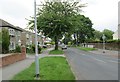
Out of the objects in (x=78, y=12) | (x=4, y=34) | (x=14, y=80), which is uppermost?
(x=78, y=12)

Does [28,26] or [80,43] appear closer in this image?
[28,26]

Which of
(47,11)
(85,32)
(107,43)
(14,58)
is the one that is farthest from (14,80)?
(85,32)

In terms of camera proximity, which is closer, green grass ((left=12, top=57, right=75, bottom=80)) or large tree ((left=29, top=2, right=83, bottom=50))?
green grass ((left=12, top=57, right=75, bottom=80))

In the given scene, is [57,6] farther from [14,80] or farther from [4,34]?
[14,80]

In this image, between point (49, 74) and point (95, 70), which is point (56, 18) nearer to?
point (95, 70)

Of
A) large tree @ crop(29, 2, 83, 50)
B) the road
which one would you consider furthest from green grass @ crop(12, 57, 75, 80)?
large tree @ crop(29, 2, 83, 50)

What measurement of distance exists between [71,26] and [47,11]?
214 inches

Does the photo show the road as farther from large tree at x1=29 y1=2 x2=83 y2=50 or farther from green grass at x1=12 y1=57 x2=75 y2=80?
large tree at x1=29 y1=2 x2=83 y2=50

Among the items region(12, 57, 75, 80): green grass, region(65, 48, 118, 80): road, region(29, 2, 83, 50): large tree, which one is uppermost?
region(29, 2, 83, 50): large tree

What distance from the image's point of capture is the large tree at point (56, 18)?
5009 cm

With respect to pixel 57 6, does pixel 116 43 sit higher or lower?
lower

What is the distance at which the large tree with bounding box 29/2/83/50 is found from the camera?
50.1m

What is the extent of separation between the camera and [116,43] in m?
54.7

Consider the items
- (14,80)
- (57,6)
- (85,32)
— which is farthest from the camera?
(85,32)
